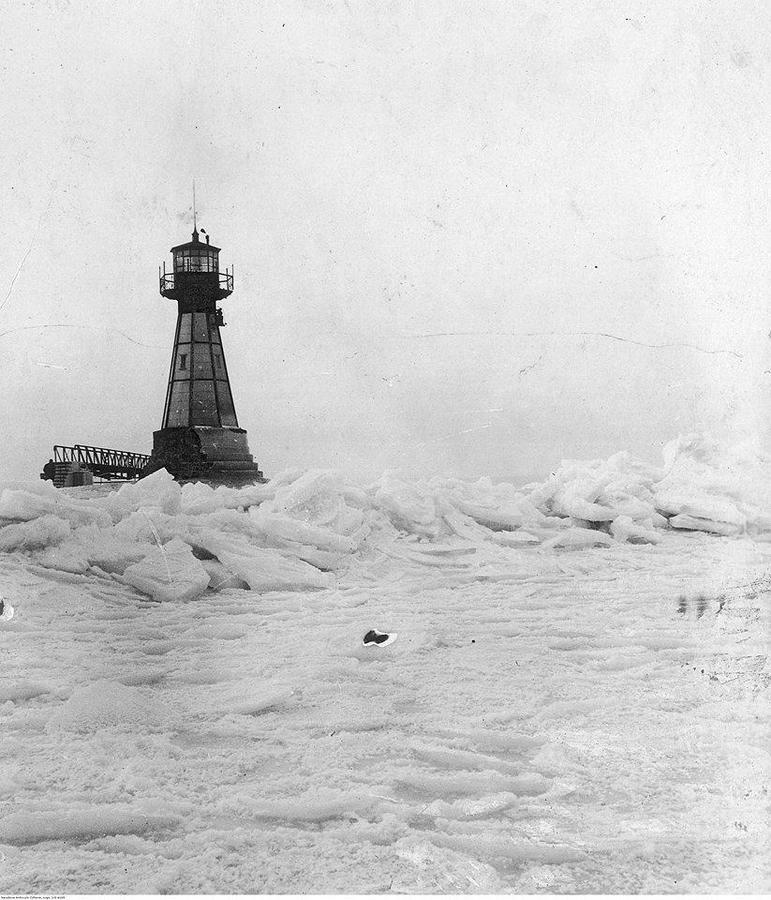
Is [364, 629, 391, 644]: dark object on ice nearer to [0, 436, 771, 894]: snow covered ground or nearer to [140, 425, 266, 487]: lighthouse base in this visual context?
[0, 436, 771, 894]: snow covered ground

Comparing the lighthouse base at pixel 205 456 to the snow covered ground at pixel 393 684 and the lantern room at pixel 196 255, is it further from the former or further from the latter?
the lantern room at pixel 196 255

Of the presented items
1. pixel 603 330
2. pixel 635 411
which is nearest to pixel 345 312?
pixel 603 330

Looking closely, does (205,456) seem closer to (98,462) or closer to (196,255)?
(98,462)

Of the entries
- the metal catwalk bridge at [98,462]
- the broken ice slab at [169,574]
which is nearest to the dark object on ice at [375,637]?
the broken ice slab at [169,574]

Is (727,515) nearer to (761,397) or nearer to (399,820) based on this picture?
(761,397)

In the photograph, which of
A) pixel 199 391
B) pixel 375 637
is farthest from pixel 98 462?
pixel 375 637

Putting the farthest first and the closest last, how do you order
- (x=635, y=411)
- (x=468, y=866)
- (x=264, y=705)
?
(x=635, y=411) < (x=264, y=705) < (x=468, y=866)
